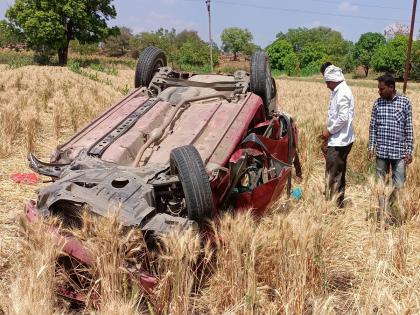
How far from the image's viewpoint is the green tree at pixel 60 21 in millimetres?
46281

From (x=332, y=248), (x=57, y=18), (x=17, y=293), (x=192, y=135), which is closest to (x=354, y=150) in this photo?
(x=192, y=135)

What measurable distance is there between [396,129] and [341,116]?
2.01 feet

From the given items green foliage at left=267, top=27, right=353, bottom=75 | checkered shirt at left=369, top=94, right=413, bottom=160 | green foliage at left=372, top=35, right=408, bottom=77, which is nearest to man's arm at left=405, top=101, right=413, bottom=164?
checkered shirt at left=369, top=94, right=413, bottom=160

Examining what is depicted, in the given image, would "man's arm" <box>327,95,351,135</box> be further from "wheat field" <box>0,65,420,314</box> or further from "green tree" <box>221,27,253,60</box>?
"green tree" <box>221,27,253,60</box>

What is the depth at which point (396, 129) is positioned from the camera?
5387 millimetres

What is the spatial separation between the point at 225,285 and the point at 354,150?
5234 mm

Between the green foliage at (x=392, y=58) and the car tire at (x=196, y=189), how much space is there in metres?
51.2

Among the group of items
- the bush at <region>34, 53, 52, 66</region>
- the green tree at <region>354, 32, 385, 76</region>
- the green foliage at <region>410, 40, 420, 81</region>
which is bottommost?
the green foliage at <region>410, 40, 420, 81</region>

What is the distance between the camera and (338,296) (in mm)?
3695

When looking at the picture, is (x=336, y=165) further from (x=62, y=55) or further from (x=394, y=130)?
(x=62, y=55)

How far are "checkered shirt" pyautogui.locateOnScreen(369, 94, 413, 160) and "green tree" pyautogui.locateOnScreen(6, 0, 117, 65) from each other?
45043mm

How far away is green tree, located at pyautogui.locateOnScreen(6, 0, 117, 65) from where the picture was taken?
152 feet

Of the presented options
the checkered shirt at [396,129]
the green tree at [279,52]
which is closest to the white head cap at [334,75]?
the checkered shirt at [396,129]

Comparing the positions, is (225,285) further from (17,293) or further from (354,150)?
(354,150)
